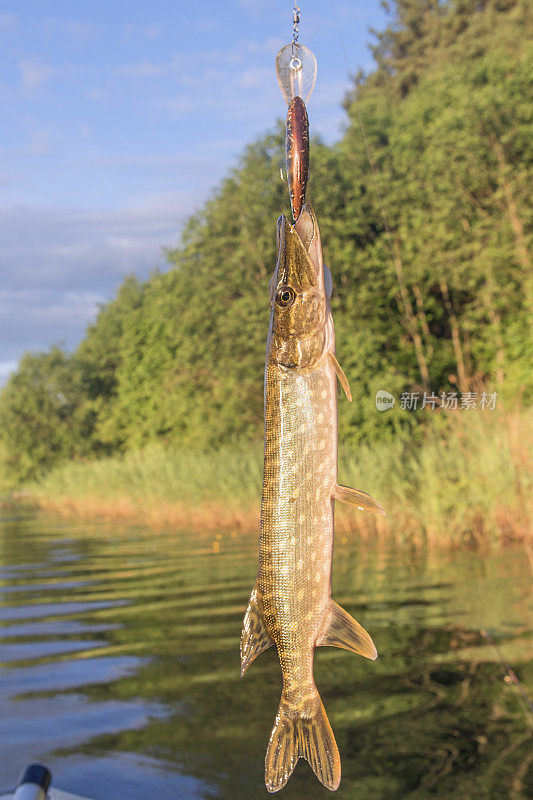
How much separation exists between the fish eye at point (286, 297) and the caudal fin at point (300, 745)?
75 centimetres

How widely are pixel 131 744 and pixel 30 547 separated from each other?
60.9 ft

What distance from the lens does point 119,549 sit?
2270 cm

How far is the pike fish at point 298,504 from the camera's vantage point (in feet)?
4.93

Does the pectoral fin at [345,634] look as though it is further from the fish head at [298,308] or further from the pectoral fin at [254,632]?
the fish head at [298,308]

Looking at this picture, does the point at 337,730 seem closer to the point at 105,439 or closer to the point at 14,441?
the point at 105,439

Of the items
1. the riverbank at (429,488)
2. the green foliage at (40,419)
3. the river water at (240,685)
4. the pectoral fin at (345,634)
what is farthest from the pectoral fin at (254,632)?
the green foliage at (40,419)

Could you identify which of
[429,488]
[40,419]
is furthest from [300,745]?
[40,419]

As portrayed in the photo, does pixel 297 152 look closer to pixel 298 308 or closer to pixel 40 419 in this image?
pixel 298 308

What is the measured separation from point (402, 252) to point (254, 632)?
102 feet

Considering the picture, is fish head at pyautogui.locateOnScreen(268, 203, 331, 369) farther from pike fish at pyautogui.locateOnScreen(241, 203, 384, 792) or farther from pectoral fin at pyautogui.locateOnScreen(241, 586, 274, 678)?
pectoral fin at pyautogui.locateOnScreen(241, 586, 274, 678)

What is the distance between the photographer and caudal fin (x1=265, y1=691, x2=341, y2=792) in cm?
146

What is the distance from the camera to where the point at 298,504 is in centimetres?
154

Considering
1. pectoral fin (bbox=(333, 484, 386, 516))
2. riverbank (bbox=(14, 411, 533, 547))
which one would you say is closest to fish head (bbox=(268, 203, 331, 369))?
pectoral fin (bbox=(333, 484, 386, 516))

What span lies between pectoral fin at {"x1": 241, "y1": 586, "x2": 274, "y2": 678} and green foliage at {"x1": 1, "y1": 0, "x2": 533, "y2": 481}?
82.8 feet
